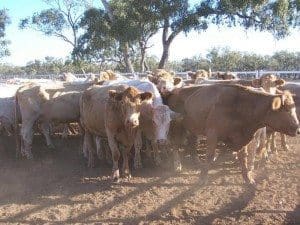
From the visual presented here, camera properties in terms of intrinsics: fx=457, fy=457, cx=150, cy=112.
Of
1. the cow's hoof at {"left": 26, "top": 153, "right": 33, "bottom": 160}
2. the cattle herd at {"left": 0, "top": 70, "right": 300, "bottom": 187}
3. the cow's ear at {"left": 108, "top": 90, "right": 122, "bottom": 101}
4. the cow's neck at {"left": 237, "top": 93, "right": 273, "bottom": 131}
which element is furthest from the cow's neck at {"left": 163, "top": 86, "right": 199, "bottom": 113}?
the cow's hoof at {"left": 26, "top": 153, "right": 33, "bottom": 160}

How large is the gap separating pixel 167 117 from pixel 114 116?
0.86 m

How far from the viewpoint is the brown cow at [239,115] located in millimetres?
6324

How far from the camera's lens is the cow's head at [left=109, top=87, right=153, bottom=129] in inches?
269

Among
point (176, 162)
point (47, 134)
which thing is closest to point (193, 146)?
point (176, 162)

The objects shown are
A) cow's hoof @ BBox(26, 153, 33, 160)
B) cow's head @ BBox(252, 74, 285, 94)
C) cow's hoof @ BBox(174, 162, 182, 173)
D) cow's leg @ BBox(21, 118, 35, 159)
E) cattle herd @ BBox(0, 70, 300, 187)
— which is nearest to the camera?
cattle herd @ BBox(0, 70, 300, 187)

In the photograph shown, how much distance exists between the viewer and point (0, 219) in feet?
19.0

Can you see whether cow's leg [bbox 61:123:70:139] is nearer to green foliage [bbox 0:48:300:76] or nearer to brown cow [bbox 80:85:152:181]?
brown cow [bbox 80:85:152:181]

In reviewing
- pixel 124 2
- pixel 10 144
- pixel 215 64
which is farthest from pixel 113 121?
pixel 215 64

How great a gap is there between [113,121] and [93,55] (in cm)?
2134

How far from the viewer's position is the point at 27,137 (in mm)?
10078

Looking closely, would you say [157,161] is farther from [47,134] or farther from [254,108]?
[47,134]

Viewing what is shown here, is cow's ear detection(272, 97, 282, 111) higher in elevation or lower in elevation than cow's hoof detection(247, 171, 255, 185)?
higher

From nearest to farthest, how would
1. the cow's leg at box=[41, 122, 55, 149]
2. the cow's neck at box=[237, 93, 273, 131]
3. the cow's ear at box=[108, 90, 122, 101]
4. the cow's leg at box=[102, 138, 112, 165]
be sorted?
the cow's neck at box=[237, 93, 273, 131] → the cow's ear at box=[108, 90, 122, 101] → the cow's leg at box=[102, 138, 112, 165] → the cow's leg at box=[41, 122, 55, 149]

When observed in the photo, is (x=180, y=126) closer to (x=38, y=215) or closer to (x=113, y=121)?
(x=113, y=121)
